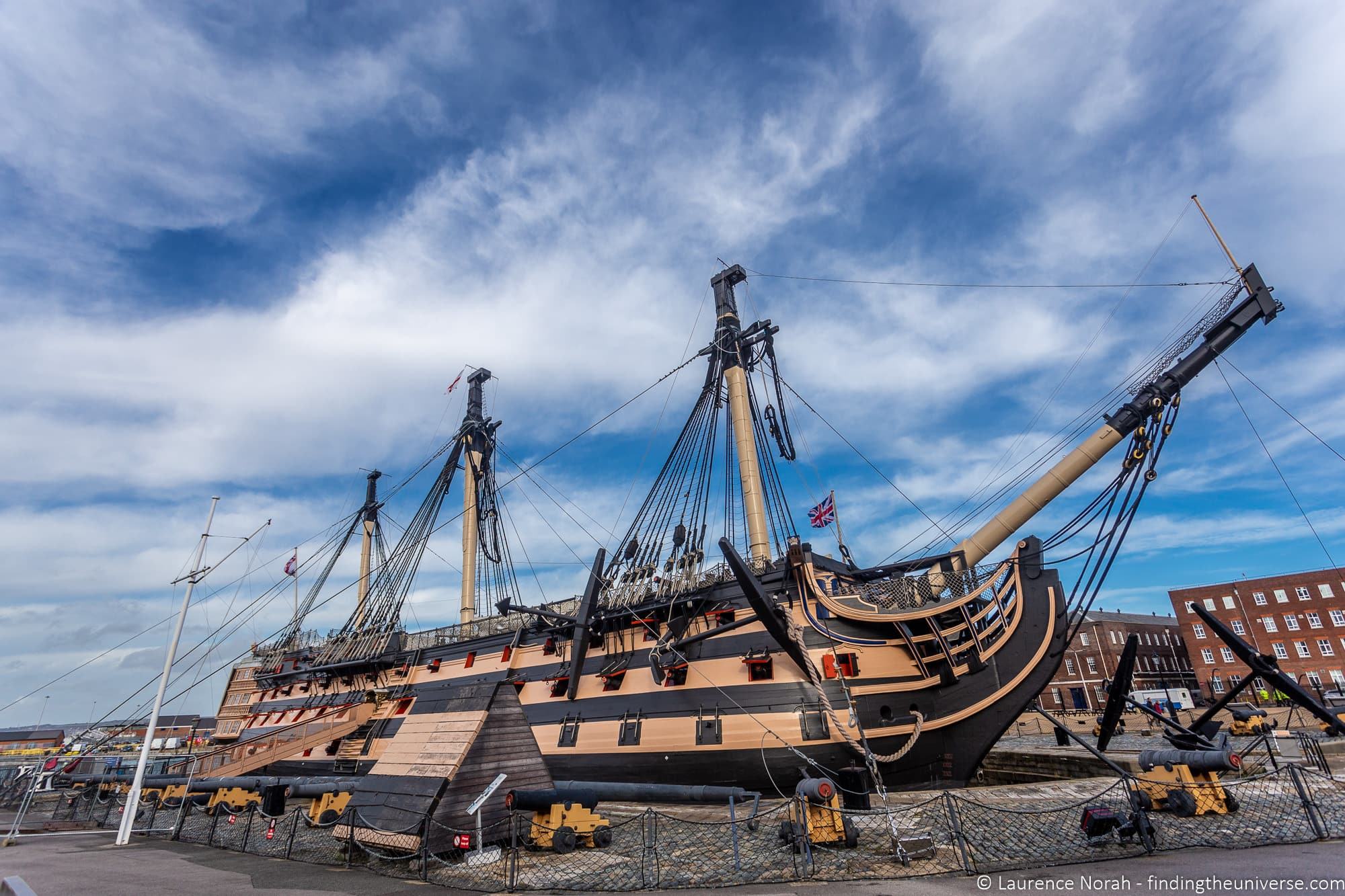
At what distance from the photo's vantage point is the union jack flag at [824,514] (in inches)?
741

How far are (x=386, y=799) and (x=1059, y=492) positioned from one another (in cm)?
1592

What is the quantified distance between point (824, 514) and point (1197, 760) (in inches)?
402

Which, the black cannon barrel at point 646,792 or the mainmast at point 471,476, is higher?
the mainmast at point 471,476

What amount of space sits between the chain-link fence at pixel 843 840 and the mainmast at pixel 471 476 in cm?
1932

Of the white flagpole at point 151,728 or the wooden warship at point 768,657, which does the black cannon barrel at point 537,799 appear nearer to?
the wooden warship at point 768,657

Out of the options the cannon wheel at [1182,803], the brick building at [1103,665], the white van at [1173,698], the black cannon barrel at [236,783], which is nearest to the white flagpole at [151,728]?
the black cannon barrel at [236,783]

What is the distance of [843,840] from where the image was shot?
9.52 metres

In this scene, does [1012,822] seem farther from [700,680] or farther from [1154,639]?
[1154,639]

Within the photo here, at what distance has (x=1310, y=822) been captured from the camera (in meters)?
8.59

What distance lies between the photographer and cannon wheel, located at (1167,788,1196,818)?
9.66 m

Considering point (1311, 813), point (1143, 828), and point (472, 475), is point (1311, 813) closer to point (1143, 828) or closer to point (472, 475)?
point (1143, 828)

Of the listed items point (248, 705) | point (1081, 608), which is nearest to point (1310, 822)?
point (1081, 608)

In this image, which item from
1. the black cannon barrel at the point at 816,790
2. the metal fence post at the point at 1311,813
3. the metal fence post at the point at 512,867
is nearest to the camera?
the metal fence post at the point at 512,867

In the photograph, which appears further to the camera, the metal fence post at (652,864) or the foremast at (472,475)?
the foremast at (472,475)
